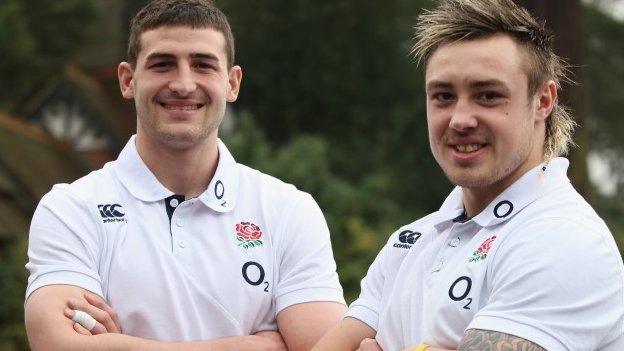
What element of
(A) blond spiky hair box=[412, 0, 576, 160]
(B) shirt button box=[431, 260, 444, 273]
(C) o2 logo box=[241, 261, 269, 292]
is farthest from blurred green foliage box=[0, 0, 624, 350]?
(B) shirt button box=[431, 260, 444, 273]

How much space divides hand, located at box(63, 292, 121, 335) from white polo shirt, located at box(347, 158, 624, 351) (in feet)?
3.76

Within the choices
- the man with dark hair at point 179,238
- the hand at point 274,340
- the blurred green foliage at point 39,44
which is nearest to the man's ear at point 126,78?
the man with dark hair at point 179,238

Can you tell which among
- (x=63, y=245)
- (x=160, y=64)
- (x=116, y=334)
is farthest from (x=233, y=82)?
(x=116, y=334)

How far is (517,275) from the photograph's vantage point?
4551 mm

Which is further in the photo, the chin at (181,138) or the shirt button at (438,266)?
the chin at (181,138)

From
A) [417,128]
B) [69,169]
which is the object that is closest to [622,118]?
[417,128]

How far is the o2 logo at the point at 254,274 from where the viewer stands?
5926mm

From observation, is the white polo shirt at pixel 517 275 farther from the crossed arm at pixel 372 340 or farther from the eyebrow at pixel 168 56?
the eyebrow at pixel 168 56

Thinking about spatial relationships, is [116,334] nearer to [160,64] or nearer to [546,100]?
[160,64]

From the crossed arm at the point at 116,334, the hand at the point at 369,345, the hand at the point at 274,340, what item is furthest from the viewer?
the hand at the point at 274,340

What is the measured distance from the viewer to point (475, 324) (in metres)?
4.57

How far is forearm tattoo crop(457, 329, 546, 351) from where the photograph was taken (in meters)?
4.47

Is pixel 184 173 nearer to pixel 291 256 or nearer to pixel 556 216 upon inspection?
pixel 291 256

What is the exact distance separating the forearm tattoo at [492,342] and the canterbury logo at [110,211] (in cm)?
195
